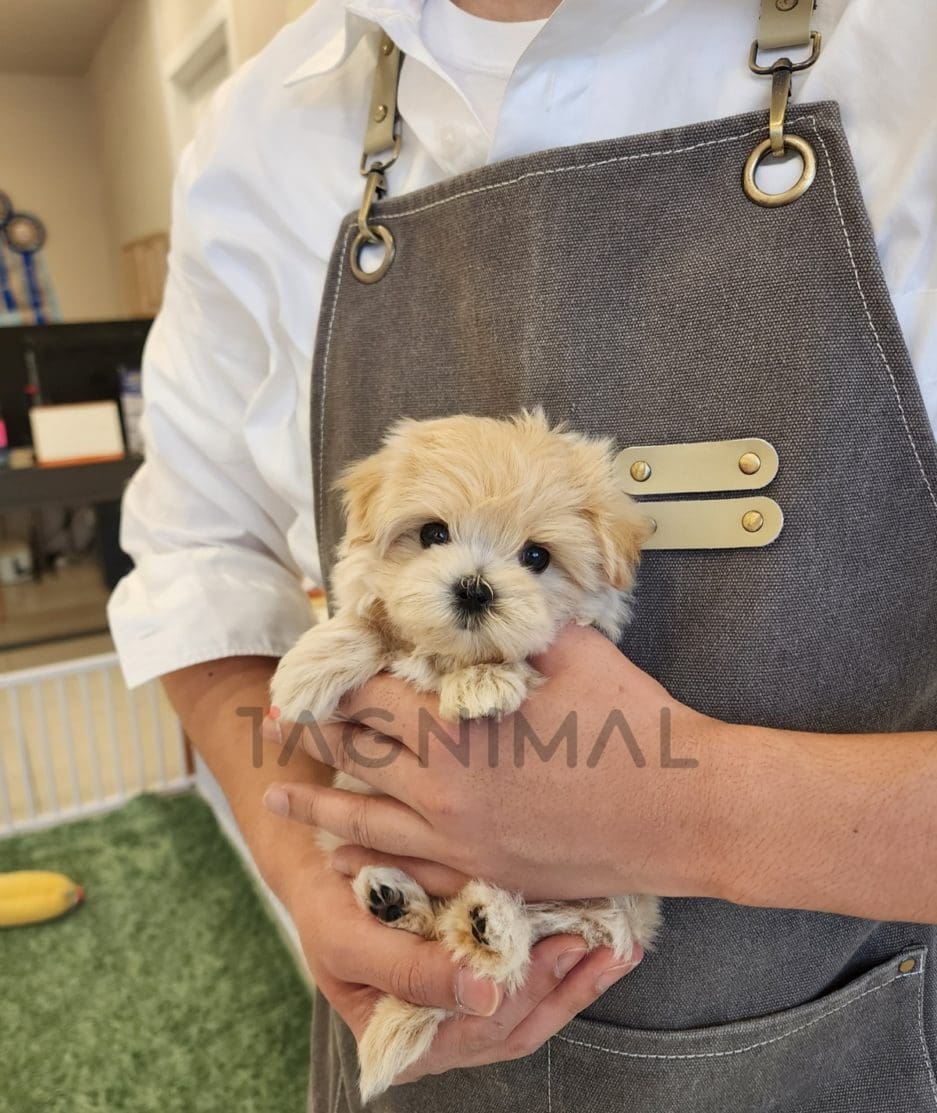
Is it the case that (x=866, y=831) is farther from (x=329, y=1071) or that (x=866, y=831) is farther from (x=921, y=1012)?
(x=329, y=1071)

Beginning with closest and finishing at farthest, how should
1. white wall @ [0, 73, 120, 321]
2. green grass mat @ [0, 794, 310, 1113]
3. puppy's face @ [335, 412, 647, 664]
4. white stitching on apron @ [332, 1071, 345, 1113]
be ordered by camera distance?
puppy's face @ [335, 412, 647, 664] < white stitching on apron @ [332, 1071, 345, 1113] < green grass mat @ [0, 794, 310, 1113] < white wall @ [0, 73, 120, 321]

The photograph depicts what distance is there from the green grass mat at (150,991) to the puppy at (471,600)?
1.04m

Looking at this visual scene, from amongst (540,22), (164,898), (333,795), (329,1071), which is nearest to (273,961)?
(164,898)

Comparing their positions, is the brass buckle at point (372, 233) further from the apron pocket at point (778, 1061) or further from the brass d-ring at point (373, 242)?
the apron pocket at point (778, 1061)

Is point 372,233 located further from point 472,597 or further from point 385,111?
point 472,597

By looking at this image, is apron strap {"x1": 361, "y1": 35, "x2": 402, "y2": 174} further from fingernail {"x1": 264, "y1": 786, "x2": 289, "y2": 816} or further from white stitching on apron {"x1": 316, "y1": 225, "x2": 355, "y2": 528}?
fingernail {"x1": 264, "y1": 786, "x2": 289, "y2": 816}

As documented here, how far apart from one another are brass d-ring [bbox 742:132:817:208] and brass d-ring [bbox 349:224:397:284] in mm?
336

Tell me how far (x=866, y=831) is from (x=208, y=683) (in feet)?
2.46

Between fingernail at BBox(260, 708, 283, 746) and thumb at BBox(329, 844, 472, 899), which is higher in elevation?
fingernail at BBox(260, 708, 283, 746)

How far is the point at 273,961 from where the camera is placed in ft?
5.62

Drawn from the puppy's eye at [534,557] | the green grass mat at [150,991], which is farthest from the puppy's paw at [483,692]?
the green grass mat at [150,991]

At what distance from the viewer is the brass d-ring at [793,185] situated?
0.61 metres

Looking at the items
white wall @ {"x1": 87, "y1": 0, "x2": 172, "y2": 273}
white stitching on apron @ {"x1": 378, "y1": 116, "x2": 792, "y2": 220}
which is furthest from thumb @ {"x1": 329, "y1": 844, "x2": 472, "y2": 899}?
white wall @ {"x1": 87, "y1": 0, "x2": 172, "y2": 273}

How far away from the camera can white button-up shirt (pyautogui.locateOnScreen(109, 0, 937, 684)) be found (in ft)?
2.00
